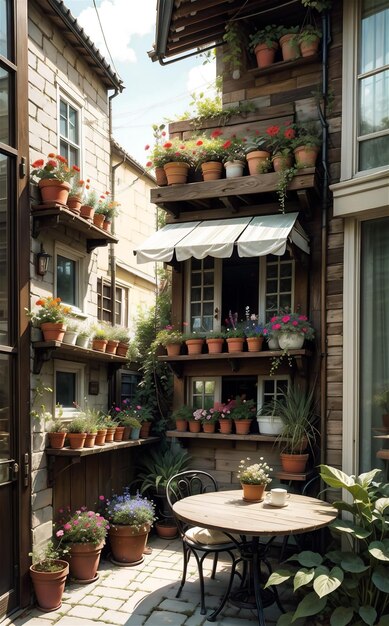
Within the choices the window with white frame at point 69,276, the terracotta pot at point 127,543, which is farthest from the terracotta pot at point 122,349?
the terracotta pot at point 127,543

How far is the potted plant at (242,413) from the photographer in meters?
5.36

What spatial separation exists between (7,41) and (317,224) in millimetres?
3246

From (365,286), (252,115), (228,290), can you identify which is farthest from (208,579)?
(252,115)

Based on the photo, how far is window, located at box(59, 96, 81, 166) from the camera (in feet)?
17.3

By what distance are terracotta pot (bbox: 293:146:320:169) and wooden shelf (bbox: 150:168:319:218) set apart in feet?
0.29

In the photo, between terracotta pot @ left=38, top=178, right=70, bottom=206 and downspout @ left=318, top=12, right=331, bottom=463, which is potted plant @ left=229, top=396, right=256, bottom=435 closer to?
downspout @ left=318, top=12, right=331, bottom=463

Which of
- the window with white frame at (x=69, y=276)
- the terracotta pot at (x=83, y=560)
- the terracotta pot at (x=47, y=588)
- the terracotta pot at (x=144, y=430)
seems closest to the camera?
the terracotta pot at (x=47, y=588)

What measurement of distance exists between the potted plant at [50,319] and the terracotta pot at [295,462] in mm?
2383

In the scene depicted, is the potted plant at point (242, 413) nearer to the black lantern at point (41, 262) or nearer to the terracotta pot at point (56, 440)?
the terracotta pot at point (56, 440)

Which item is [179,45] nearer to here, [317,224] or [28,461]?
[317,224]

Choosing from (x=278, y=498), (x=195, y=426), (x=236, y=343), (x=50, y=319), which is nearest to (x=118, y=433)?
(x=195, y=426)

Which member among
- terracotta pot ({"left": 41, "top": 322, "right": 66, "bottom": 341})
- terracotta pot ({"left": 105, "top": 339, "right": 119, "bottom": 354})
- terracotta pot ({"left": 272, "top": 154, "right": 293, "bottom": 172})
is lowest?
terracotta pot ({"left": 105, "top": 339, "right": 119, "bottom": 354})

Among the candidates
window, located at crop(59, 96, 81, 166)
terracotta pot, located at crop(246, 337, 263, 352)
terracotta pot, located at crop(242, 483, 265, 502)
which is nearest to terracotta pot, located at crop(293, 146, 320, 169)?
terracotta pot, located at crop(246, 337, 263, 352)

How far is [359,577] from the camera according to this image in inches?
143
